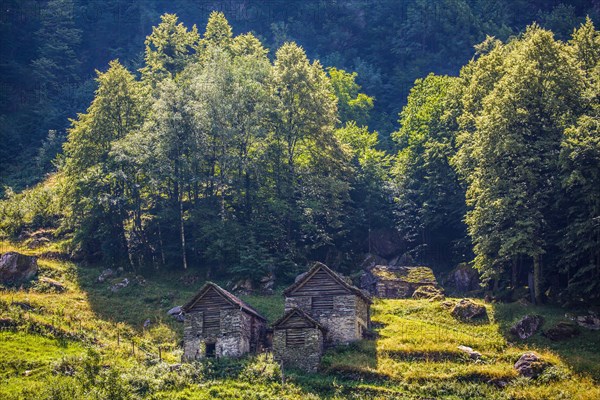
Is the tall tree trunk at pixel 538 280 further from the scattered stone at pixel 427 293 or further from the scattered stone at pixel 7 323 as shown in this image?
the scattered stone at pixel 7 323

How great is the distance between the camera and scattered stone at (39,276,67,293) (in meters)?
78.6

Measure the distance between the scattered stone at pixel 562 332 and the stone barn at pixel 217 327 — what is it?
71.5ft

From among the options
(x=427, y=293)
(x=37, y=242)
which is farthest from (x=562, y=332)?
(x=37, y=242)

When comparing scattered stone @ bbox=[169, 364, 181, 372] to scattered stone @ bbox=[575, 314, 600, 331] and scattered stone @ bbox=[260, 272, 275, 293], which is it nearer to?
scattered stone @ bbox=[260, 272, 275, 293]

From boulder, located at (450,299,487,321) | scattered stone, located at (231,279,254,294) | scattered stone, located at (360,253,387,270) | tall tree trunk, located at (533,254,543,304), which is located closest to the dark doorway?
scattered stone, located at (231,279,254,294)

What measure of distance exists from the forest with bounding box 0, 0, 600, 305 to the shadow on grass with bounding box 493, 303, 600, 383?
8.51 ft

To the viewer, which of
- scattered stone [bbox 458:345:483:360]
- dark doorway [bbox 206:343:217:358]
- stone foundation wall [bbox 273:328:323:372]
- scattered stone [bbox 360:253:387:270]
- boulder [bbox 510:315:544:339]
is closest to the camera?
scattered stone [bbox 458:345:483:360]

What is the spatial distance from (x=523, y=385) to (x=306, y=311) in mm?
18314

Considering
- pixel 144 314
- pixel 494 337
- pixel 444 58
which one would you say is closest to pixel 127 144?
pixel 144 314

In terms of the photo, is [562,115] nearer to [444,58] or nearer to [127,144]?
[127,144]

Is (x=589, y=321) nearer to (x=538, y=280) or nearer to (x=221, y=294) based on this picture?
(x=538, y=280)

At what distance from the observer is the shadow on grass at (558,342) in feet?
199

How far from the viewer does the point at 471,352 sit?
63.2 meters

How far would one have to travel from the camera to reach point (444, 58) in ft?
465
